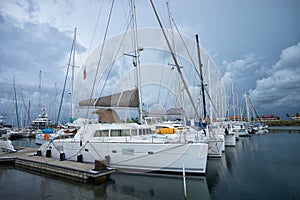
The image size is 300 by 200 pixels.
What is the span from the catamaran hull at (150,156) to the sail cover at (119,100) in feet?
9.29

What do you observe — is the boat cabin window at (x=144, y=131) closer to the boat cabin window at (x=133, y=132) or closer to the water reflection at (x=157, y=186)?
the boat cabin window at (x=133, y=132)

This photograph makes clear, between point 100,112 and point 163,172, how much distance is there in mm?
6558

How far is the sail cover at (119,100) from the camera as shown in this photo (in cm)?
1283

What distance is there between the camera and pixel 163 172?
1080 cm

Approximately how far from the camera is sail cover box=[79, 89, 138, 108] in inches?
505

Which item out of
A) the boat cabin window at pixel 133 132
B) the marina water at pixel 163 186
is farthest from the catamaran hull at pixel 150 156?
the boat cabin window at pixel 133 132

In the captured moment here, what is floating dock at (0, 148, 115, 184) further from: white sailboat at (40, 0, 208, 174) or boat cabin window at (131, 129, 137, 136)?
boat cabin window at (131, 129, 137, 136)

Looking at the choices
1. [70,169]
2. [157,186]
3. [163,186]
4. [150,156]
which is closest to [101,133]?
[70,169]

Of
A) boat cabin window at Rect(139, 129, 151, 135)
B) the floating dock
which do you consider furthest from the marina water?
boat cabin window at Rect(139, 129, 151, 135)

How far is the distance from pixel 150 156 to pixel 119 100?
4.66 meters

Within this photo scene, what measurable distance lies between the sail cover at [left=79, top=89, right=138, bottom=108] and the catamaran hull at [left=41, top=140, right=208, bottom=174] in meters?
2.83

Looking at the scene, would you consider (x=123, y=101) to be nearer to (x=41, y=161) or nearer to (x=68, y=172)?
(x=68, y=172)

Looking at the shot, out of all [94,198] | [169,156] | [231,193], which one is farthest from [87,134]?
[231,193]

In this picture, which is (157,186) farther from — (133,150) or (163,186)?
(133,150)
